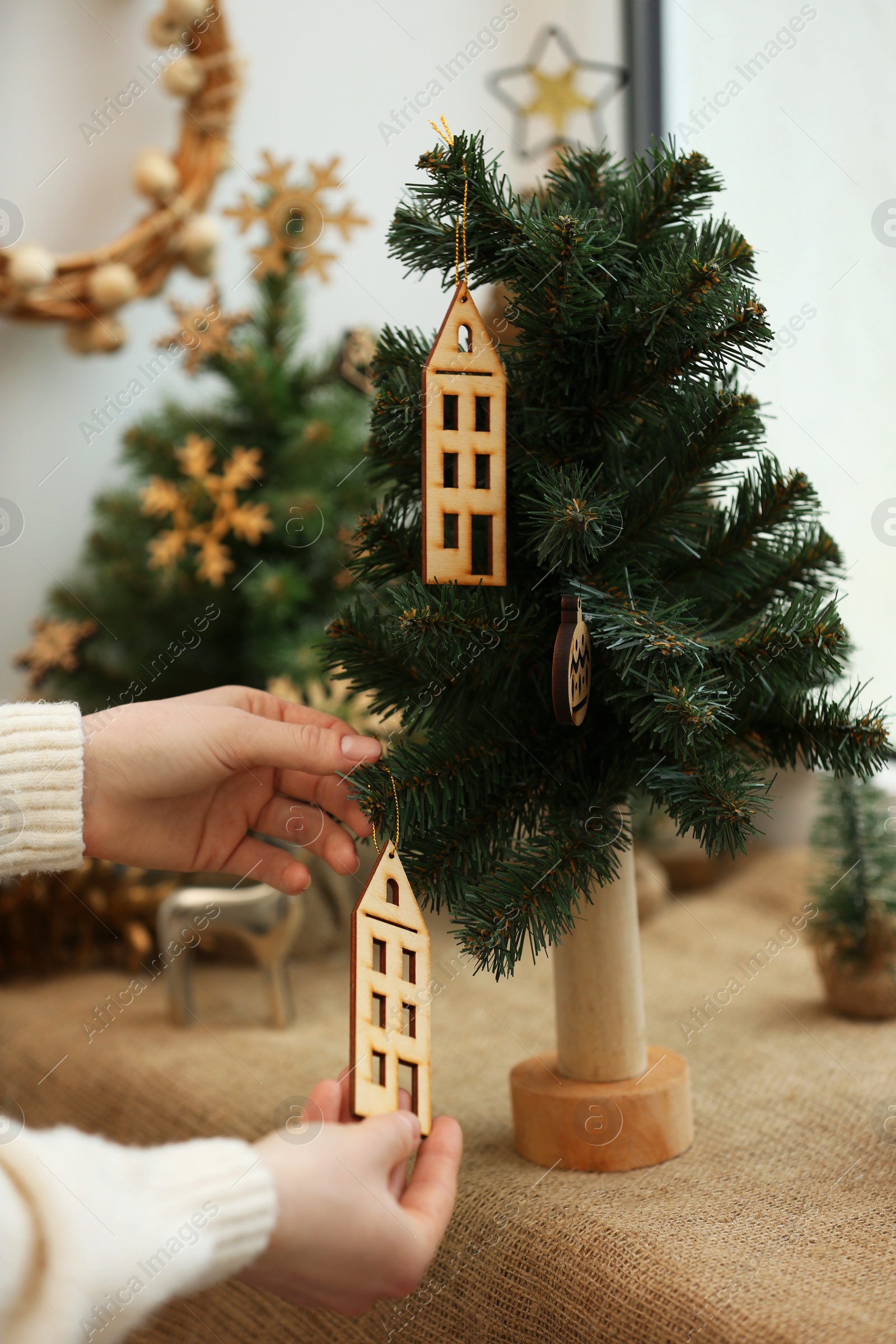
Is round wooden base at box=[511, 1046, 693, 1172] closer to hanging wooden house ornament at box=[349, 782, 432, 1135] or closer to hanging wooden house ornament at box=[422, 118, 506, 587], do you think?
hanging wooden house ornament at box=[349, 782, 432, 1135]

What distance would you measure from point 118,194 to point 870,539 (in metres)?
0.97

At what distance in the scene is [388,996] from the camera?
0.56 meters

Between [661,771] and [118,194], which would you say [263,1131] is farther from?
[118,194]

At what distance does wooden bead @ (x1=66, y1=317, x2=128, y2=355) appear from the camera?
4.05ft

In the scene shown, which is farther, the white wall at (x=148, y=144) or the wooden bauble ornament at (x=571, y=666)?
the white wall at (x=148, y=144)

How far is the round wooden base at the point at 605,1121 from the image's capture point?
63cm

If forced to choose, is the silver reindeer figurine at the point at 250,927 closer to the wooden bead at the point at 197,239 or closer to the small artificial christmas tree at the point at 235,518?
the small artificial christmas tree at the point at 235,518

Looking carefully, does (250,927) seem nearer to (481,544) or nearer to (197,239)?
(481,544)

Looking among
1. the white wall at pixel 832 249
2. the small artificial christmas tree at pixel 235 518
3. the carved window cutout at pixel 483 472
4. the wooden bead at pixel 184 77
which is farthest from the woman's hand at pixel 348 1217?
the wooden bead at pixel 184 77

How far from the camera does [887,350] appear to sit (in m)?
1.12

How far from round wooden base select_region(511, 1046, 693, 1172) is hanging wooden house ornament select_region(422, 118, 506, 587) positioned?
310mm

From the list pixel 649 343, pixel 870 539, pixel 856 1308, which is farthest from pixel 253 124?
pixel 856 1308

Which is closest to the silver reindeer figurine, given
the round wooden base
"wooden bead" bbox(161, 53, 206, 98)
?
the round wooden base

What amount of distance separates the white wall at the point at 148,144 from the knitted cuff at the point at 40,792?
0.68 meters
